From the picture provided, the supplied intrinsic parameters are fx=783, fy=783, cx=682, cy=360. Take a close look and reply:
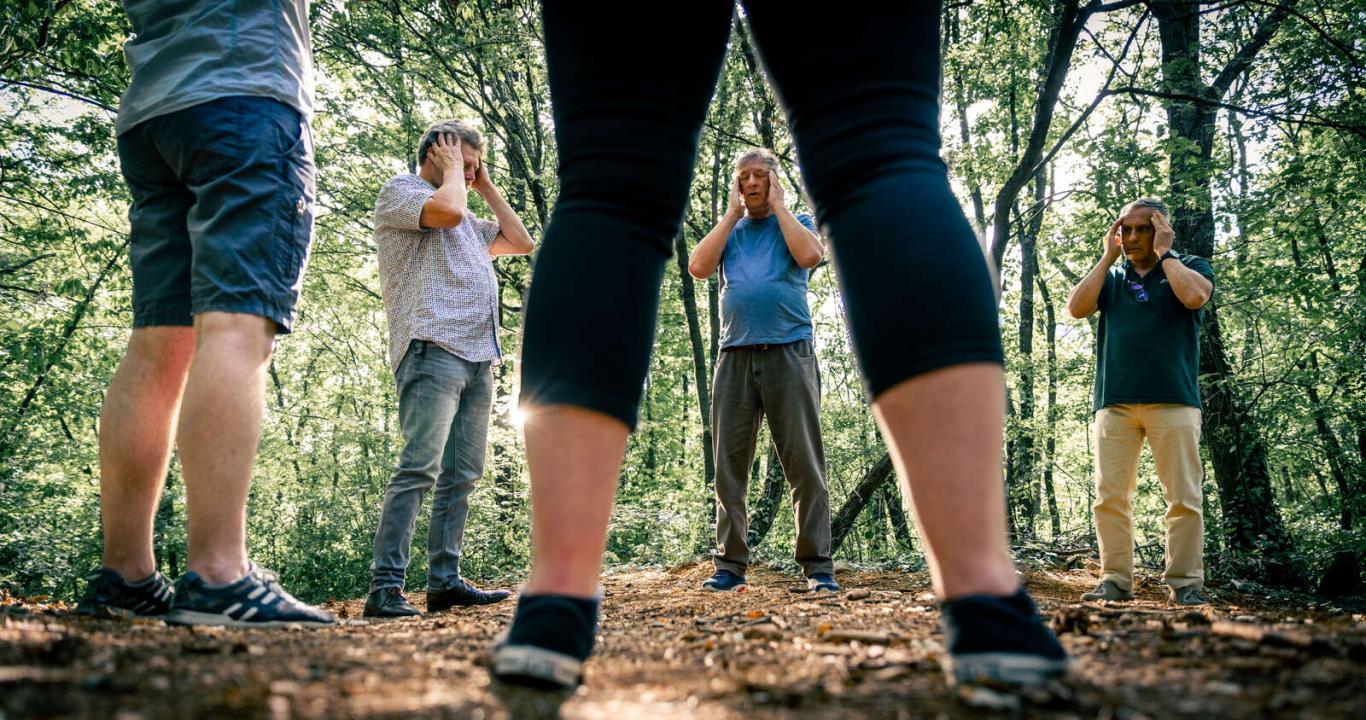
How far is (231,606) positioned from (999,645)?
1.81 meters

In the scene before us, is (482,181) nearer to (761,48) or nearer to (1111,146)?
(761,48)

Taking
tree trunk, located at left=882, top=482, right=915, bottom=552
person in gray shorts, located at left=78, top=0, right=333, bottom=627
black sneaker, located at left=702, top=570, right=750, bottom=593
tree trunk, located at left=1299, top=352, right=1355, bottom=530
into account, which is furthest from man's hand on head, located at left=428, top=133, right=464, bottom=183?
tree trunk, located at left=882, top=482, right=915, bottom=552

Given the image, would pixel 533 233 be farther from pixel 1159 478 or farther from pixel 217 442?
pixel 217 442

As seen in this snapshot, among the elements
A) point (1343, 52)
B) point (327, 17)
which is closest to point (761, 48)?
point (1343, 52)

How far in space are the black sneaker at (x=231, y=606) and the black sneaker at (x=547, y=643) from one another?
1170 millimetres

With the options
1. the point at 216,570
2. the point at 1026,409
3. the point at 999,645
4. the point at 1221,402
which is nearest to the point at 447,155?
the point at 216,570

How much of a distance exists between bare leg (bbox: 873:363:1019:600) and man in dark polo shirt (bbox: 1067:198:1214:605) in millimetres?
4388

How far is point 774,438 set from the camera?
200 inches

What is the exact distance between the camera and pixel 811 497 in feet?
16.0

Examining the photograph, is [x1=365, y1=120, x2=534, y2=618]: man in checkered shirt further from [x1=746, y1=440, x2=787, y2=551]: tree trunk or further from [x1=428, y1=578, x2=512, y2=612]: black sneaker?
[x1=746, y1=440, x2=787, y2=551]: tree trunk

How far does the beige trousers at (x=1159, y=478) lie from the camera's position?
15.5ft

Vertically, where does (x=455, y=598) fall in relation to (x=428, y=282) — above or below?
below

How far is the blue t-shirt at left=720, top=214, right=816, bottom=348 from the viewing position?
5004 mm

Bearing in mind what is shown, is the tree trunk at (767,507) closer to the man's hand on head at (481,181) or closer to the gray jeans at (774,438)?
the gray jeans at (774,438)
